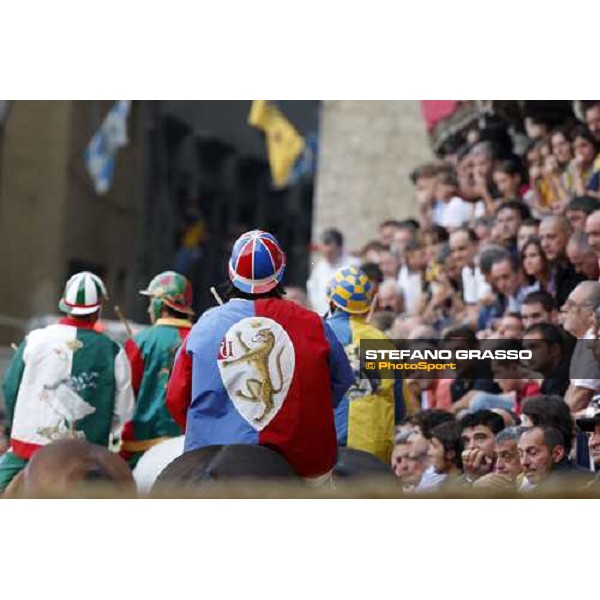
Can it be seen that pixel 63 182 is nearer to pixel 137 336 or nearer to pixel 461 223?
pixel 137 336

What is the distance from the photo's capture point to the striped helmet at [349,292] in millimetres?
7492

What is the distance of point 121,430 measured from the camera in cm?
761

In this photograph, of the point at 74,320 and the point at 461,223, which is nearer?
the point at 74,320

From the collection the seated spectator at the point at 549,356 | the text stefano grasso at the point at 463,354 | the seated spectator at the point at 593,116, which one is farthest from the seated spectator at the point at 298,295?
the seated spectator at the point at 593,116

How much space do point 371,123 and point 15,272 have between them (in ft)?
7.56

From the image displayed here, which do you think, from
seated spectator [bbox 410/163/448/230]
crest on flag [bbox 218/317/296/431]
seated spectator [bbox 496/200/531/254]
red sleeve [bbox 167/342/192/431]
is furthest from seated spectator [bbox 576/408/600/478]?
red sleeve [bbox 167/342/192/431]

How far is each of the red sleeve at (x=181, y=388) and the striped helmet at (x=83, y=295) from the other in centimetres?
162

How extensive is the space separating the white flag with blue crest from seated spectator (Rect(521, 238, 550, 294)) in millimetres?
2421

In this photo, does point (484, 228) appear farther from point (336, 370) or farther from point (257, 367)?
point (257, 367)

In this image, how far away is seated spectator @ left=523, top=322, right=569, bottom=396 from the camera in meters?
7.87

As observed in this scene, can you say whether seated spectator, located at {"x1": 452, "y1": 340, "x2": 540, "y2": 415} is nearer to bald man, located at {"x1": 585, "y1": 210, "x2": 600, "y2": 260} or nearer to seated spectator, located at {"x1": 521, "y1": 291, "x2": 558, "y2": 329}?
seated spectator, located at {"x1": 521, "y1": 291, "x2": 558, "y2": 329}

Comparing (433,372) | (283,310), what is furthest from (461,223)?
(283,310)

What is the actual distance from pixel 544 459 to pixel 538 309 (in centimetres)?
92

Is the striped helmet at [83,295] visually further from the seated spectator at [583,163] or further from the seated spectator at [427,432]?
the seated spectator at [583,163]
